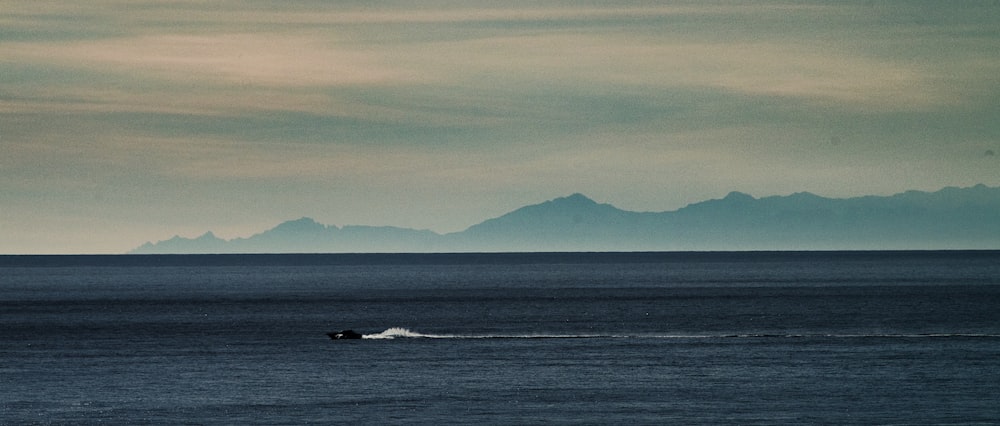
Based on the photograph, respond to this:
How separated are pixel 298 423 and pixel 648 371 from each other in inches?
1247

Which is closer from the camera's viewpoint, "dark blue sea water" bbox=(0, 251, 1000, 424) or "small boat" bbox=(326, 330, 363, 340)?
"dark blue sea water" bbox=(0, 251, 1000, 424)

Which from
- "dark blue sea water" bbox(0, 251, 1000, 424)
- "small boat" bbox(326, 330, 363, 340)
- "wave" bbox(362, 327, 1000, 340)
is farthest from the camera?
"small boat" bbox(326, 330, 363, 340)

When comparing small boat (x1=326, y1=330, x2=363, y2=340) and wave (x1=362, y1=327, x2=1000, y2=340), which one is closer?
wave (x1=362, y1=327, x2=1000, y2=340)

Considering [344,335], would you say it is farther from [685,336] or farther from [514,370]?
[514,370]

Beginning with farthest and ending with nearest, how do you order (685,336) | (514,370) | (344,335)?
(344,335), (685,336), (514,370)

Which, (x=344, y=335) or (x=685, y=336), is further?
(x=344, y=335)

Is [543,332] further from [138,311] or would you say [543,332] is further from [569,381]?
A: [138,311]

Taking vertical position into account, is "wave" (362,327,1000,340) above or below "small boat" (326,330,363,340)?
above

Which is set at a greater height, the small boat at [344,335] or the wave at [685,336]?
the wave at [685,336]

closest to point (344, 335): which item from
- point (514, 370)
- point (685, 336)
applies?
point (685, 336)

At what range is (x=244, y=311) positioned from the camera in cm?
18762

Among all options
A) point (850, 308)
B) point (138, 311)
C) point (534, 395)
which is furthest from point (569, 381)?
point (138, 311)

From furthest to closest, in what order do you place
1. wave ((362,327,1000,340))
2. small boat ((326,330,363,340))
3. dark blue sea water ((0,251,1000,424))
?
small boat ((326,330,363,340)) < wave ((362,327,1000,340)) < dark blue sea water ((0,251,1000,424))

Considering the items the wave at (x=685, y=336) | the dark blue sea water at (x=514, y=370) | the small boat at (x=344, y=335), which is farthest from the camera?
the small boat at (x=344, y=335)
